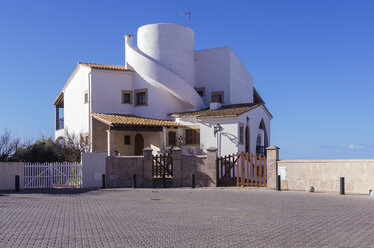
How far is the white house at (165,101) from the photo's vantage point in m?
30.8

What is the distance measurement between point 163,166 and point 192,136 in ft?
25.4

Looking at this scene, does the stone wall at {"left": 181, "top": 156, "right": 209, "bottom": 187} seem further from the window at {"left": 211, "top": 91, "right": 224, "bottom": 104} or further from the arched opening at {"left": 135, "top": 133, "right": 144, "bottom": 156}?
the window at {"left": 211, "top": 91, "right": 224, "bottom": 104}

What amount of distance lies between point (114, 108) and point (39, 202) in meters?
18.3

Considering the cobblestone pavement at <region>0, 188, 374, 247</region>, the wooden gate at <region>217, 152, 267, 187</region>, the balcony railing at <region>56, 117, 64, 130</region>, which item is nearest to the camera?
the cobblestone pavement at <region>0, 188, 374, 247</region>

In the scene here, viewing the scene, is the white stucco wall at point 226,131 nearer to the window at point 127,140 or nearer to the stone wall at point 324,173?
the window at point 127,140

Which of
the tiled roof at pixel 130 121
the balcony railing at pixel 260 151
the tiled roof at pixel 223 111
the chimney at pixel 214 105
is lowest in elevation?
the balcony railing at pixel 260 151

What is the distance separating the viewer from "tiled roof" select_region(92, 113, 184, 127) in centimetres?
2967

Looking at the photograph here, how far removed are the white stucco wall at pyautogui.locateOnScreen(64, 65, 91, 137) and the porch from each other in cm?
163

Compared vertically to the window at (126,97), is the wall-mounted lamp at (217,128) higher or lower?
lower

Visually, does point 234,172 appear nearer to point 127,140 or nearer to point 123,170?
point 123,170

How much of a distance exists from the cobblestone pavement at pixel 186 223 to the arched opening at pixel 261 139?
18320mm

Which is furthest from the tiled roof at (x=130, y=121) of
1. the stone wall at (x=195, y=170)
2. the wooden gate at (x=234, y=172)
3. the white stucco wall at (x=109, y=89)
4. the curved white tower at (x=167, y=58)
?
the wooden gate at (x=234, y=172)

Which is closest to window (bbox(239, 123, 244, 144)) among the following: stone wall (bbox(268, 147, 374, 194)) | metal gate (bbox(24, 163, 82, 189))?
stone wall (bbox(268, 147, 374, 194))

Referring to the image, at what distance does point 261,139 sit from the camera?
35344 mm
